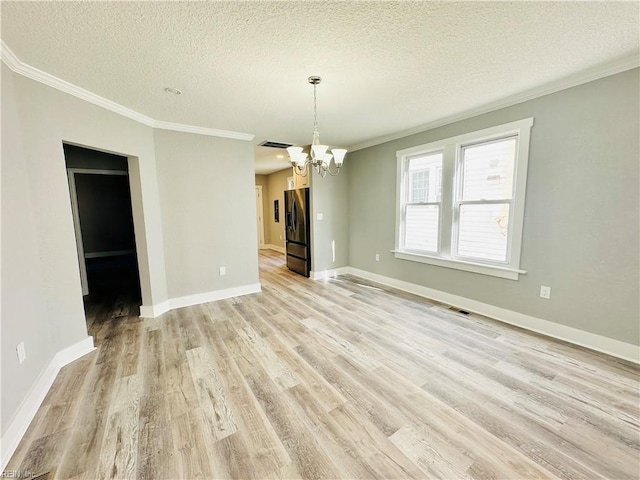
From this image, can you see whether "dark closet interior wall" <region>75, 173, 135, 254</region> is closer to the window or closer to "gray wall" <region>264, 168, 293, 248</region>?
"gray wall" <region>264, 168, 293, 248</region>

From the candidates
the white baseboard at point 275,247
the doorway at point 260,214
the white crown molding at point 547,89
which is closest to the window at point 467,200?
the white crown molding at point 547,89

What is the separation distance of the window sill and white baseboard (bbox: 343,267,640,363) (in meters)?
0.39

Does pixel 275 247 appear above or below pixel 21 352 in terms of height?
below

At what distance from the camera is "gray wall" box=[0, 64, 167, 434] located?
1720 mm

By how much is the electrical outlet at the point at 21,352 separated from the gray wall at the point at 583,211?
4.26 m

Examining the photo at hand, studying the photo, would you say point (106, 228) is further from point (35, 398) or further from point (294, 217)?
point (35, 398)

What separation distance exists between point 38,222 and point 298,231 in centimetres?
376

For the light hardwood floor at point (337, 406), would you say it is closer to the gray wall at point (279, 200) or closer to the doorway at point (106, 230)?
the doorway at point (106, 230)

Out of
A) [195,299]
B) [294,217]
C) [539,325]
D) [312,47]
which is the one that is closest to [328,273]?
[294,217]

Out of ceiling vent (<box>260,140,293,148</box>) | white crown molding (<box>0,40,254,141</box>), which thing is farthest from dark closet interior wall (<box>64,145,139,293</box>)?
ceiling vent (<box>260,140,293,148</box>)

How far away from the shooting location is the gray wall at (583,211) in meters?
2.27

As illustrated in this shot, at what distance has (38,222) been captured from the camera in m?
2.19

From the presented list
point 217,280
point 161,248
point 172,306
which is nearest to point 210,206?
point 161,248

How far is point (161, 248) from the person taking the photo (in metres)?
3.54
